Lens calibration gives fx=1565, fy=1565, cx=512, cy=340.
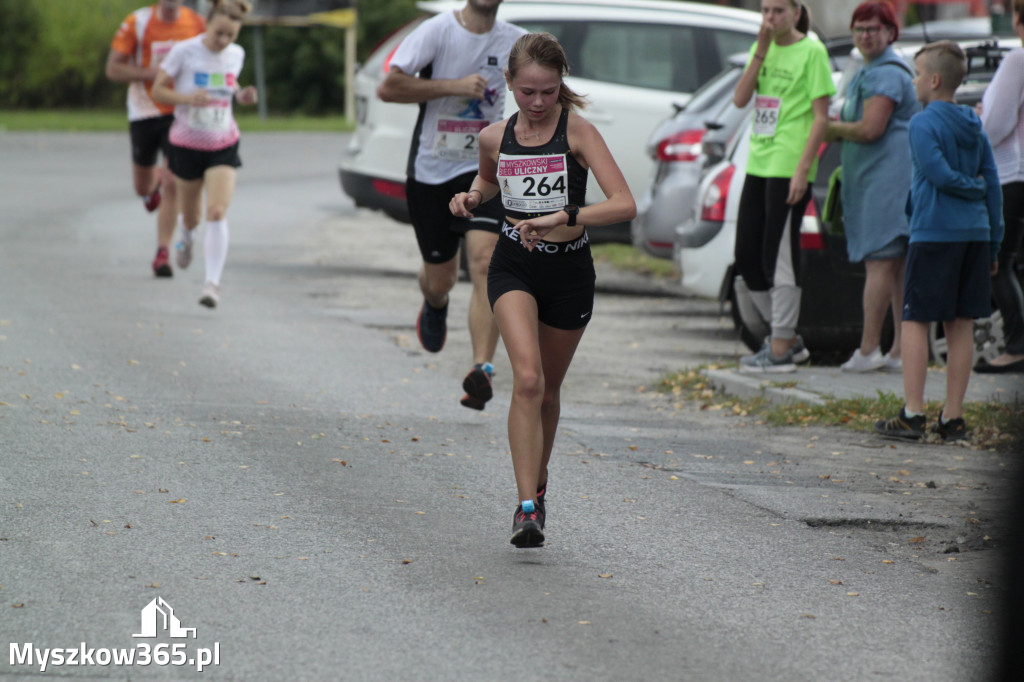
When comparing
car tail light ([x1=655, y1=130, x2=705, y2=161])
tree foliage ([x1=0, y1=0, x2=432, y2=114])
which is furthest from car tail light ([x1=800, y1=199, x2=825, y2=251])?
tree foliage ([x1=0, y1=0, x2=432, y2=114])

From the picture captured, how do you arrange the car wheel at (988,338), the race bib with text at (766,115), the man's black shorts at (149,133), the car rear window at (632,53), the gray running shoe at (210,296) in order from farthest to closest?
the car rear window at (632,53) → the man's black shorts at (149,133) → the gray running shoe at (210,296) → the car wheel at (988,338) → the race bib with text at (766,115)

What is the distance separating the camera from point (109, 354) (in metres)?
8.87

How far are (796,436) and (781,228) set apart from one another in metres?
1.59

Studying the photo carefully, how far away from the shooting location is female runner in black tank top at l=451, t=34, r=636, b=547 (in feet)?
17.0

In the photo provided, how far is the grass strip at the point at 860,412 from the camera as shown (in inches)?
294

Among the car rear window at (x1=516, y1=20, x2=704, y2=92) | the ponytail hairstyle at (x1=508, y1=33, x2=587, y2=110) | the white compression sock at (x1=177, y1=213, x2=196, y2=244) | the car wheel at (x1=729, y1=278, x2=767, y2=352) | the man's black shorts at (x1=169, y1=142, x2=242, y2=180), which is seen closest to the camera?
the ponytail hairstyle at (x1=508, y1=33, x2=587, y2=110)

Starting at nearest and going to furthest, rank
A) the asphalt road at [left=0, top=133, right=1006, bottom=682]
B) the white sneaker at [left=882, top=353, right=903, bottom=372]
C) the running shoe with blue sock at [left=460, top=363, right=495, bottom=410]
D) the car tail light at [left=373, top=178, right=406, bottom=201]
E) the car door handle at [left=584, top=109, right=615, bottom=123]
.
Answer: the asphalt road at [left=0, top=133, right=1006, bottom=682] → the running shoe with blue sock at [left=460, top=363, right=495, bottom=410] → the white sneaker at [left=882, top=353, right=903, bottom=372] → the car tail light at [left=373, top=178, right=406, bottom=201] → the car door handle at [left=584, top=109, right=615, bottom=123]

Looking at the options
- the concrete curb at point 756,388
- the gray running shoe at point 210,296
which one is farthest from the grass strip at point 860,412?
the gray running shoe at point 210,296

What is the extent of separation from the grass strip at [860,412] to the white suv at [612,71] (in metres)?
4.69

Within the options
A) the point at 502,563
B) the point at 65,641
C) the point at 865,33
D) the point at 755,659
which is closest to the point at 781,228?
the point at 865,33

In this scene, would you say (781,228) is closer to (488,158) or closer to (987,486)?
(987,486)

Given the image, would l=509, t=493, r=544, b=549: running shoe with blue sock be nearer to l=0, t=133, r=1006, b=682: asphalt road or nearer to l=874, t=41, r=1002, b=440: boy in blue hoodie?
l=0, t=133, r=1006, b=682: asphalt road

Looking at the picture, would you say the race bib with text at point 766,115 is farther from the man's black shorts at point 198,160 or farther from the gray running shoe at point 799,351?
the man's black shorts at point 198,160

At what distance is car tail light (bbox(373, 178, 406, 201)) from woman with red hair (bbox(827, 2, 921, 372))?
184 inches
